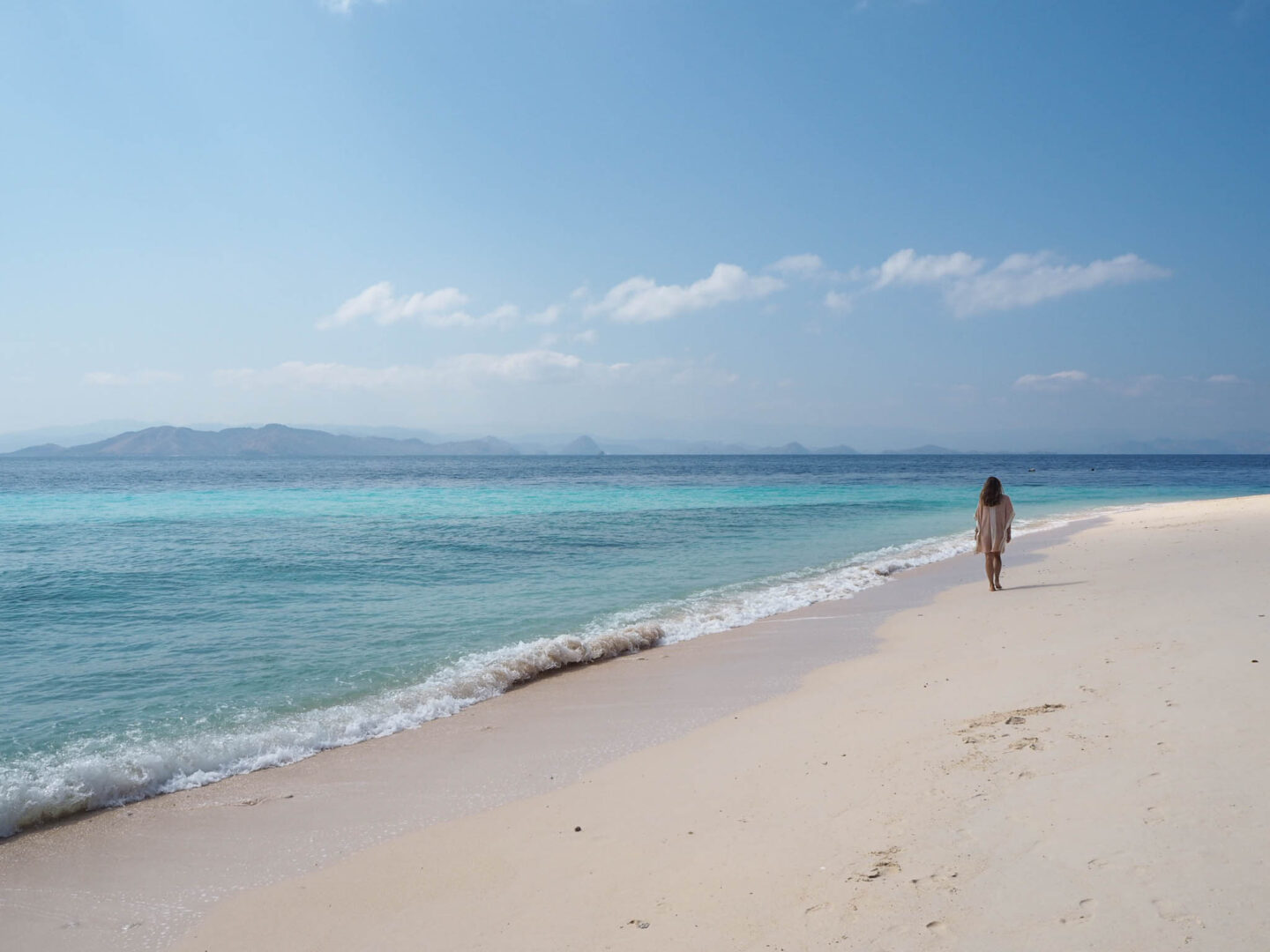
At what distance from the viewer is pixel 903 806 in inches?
159

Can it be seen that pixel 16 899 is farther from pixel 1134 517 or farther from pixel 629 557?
pixel 1134 517

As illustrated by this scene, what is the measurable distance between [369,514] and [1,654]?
21946mm

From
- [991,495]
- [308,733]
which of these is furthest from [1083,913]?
[991,495]

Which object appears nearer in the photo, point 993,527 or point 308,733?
point 308,733

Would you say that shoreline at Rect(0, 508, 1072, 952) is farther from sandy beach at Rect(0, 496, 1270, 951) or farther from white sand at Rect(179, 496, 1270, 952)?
white sand at Rect(179, 496, 1270, 952)

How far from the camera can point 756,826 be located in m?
4.09

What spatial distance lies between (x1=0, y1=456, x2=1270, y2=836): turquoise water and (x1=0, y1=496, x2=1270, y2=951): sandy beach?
0.72 meters

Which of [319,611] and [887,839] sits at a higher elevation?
[887,839]

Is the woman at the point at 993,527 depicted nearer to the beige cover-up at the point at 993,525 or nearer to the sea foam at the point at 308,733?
the beige cover-up at the point at 993,525

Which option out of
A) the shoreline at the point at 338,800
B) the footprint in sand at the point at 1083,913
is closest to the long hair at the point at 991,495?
the shoreline at the point at 338,800

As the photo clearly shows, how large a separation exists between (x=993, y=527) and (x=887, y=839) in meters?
9.50

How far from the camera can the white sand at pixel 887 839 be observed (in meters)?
2.96

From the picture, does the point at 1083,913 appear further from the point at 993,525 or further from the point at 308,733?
the point at 993,525

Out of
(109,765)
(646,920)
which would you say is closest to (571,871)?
(646,920)
